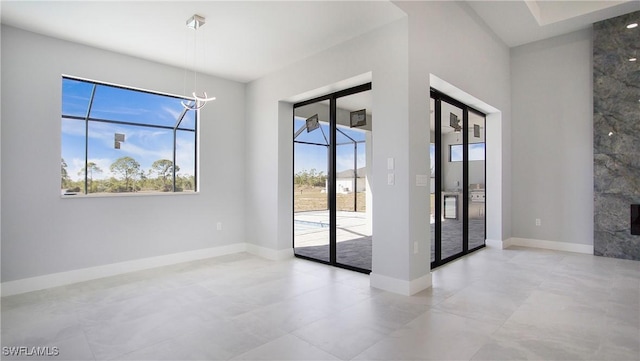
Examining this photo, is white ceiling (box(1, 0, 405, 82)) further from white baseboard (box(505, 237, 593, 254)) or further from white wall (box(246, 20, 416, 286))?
white baseboard (box(505, 237, 593, 254))

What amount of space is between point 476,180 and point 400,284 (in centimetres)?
305

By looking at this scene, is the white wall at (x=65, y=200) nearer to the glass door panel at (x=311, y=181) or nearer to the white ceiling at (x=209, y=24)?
the white ceiling at (x=209, y=24)

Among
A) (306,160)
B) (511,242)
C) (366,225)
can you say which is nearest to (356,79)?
(306,160)

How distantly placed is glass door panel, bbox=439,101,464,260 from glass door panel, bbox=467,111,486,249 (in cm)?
30

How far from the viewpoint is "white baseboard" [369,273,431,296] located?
331cm

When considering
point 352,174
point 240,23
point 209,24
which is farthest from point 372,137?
point 209,24

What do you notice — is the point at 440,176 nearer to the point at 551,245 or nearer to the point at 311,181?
the point at 311,181

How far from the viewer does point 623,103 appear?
467cm

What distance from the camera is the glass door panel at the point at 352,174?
4.29 metres

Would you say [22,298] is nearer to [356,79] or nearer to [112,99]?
[112,99]

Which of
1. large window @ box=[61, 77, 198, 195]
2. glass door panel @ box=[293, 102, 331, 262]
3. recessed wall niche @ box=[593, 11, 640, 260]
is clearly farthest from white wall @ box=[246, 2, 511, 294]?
recessed wall niche @ box=[593, 11, 640, 260]

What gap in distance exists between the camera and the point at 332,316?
2768mm

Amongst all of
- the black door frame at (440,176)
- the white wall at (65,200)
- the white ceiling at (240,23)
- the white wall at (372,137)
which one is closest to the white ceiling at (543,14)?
the white ceiling at (240,23)

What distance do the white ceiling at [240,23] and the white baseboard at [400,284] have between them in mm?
2760
